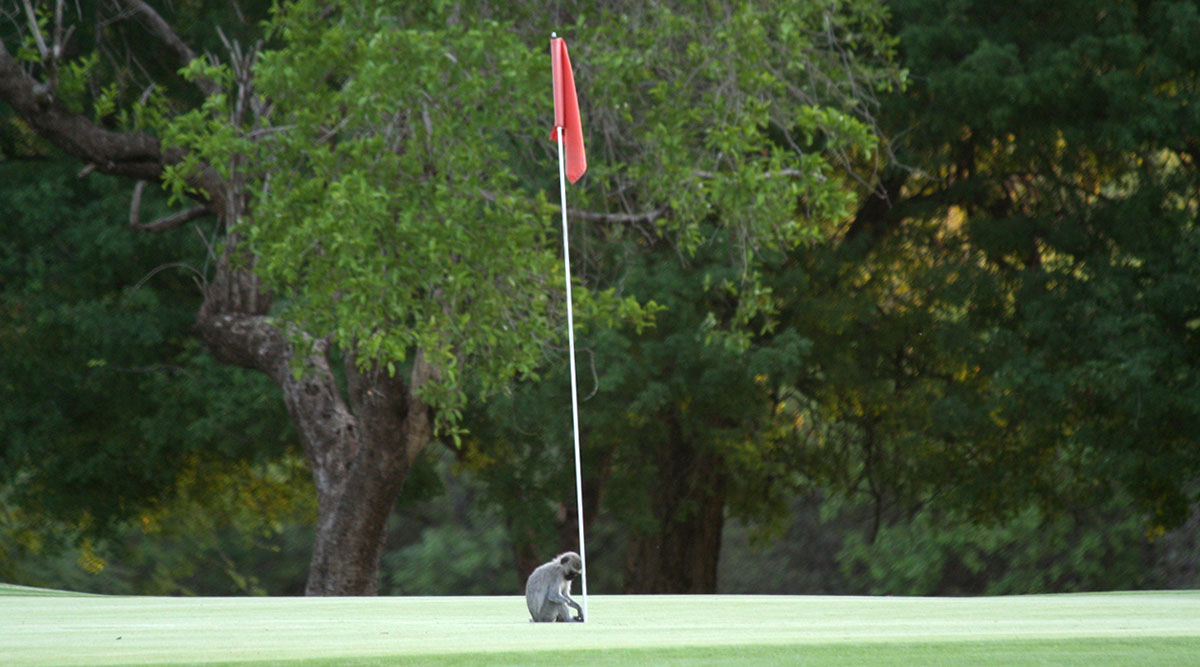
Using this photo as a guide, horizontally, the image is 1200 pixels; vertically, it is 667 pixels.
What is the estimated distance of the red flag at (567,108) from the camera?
7.18 metres

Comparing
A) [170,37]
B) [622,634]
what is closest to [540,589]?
[622,634]

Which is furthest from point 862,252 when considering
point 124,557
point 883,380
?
point 124,557

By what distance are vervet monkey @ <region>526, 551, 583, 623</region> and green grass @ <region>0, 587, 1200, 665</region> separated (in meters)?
0.10

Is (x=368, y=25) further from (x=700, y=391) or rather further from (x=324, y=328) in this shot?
(x=700, y=391)

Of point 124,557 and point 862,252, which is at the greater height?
point 862,252

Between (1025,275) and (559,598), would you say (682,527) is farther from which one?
(559,598)

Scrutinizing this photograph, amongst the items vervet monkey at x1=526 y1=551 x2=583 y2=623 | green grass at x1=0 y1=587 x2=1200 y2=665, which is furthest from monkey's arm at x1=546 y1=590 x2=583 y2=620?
green grass at x1=0 y1=587 x2=1200 y2=665

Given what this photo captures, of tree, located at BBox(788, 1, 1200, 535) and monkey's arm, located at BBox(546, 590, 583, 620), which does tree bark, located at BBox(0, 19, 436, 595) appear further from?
monkey's arm, located at BBox(546, 590, 583, 620)

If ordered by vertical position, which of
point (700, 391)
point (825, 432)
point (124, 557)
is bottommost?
point (124, 557)

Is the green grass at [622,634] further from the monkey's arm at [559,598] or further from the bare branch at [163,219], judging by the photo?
the bare branch at [163,219]

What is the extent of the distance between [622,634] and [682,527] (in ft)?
45.8

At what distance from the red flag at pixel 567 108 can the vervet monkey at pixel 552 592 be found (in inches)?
90.6

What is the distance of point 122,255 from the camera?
1680 cm

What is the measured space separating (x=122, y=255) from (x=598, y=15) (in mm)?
6525
